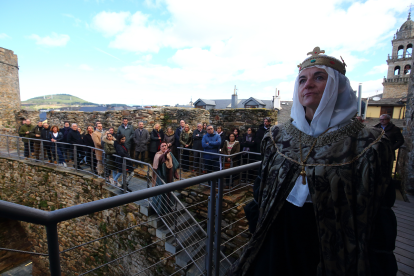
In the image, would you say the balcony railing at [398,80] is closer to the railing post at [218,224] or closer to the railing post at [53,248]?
the railing post at [218,224]

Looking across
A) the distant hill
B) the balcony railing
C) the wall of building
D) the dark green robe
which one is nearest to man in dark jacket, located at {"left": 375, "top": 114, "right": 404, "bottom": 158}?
the dark green robe

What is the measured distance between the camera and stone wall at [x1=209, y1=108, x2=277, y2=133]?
6.26 meters

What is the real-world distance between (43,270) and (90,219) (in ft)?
12.0

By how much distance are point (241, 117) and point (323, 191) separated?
572cm

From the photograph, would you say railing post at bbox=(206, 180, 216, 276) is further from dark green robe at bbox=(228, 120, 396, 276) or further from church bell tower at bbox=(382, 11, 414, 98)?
church bell tower at bbox=(382, 11, 414, 98)

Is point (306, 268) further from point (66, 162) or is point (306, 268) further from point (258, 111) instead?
point (66, 162)

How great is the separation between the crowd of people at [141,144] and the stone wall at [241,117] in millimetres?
244

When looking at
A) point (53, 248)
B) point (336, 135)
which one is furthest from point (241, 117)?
point (53, 248)

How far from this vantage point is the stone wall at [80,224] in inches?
198

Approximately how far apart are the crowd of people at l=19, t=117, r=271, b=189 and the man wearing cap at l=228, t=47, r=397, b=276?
11.9 ft

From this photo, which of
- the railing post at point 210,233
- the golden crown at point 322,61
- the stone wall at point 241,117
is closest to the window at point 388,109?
the stone wall at point 241,117

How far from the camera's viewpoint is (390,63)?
36.5 meters

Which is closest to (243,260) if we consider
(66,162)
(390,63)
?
(66,162)

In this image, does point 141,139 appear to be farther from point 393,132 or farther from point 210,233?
point 393,132
